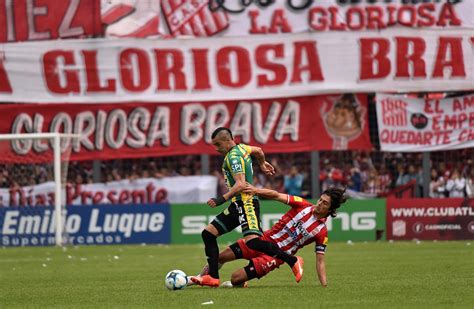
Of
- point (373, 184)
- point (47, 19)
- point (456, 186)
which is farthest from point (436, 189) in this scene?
point (47, 19)

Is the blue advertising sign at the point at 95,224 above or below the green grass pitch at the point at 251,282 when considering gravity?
below

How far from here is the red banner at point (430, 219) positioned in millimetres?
29609

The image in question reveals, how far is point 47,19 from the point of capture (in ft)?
104

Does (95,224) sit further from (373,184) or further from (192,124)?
(373,184)

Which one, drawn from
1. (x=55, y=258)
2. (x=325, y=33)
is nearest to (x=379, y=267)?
(x=55, y=258)

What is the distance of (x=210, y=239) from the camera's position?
14.9 meters

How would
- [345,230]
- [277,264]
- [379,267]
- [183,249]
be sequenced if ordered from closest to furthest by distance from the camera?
[277,264], [379,267], [183,249], [345,230]

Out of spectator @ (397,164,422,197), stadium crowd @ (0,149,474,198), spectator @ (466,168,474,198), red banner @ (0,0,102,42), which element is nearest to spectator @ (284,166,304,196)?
stadium crowd @ (0,149,474,198)

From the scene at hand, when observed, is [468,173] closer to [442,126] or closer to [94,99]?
[442,126]

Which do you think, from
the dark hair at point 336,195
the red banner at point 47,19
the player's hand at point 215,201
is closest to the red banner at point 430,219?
the red banner at point 47,19

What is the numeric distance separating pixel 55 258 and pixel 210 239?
32.8ft

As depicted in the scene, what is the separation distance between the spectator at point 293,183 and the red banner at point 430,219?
2436mm

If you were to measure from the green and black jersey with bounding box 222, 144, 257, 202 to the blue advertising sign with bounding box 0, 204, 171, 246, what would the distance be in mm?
15439

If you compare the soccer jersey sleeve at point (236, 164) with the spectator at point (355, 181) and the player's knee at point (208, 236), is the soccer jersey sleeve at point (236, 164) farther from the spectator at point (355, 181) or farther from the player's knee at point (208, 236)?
the spectator at point (355, 181)
